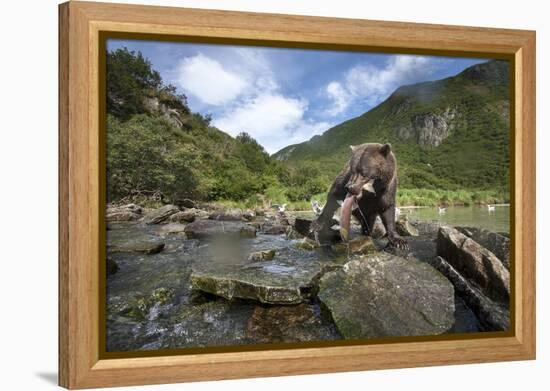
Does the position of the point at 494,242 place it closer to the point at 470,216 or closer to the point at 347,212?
the point at 470,216

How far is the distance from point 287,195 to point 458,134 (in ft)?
6.77

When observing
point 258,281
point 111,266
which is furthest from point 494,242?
point 111,266

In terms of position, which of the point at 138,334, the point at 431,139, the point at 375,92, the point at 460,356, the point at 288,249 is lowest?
the point at 460,356

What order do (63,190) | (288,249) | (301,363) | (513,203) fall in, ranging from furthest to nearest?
1. (513,203)
2. (288,249)
3. (301,363)
4. (63,190)

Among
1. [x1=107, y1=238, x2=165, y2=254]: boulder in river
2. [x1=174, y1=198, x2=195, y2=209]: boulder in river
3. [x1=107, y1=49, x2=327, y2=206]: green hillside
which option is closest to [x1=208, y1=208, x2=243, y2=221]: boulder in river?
A: [x1=107, y1=49, x2=327, y2=206]: green hillside

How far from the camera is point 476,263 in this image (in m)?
6.53

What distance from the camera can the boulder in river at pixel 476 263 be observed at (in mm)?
6523

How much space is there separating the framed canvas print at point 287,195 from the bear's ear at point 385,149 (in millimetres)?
25

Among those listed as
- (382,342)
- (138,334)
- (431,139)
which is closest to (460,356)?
(382,342)

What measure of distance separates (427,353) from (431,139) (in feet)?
7.46

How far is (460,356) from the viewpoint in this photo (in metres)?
6.29

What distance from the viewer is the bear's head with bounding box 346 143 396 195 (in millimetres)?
6492

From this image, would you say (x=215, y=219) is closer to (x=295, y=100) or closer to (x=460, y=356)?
(x=295, y=100)

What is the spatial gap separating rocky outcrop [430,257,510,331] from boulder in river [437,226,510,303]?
55 mm
